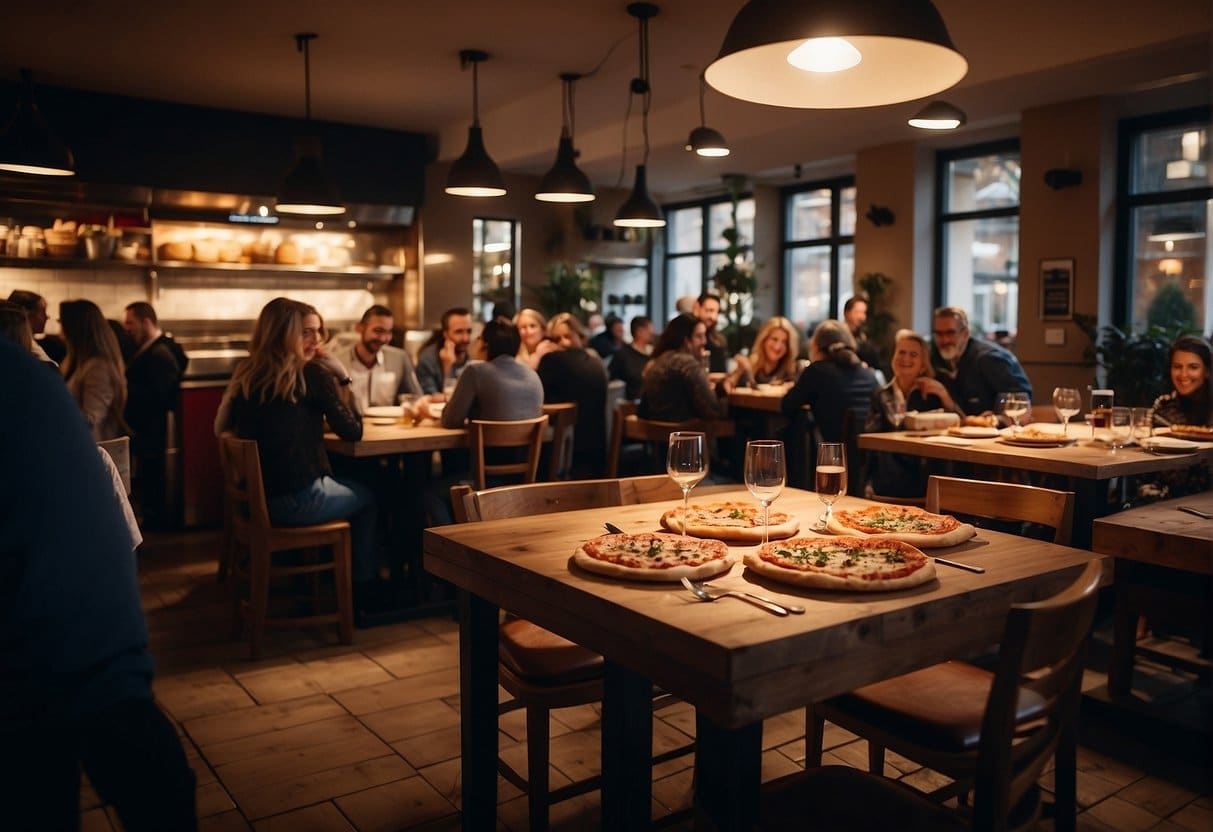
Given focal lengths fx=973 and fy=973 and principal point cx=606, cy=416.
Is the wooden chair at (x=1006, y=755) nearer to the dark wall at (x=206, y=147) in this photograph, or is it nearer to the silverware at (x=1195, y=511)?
the silverware at (x=1195, y=511)

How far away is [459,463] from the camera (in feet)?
16.4

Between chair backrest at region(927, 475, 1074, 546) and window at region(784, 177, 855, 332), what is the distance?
28.7 feet

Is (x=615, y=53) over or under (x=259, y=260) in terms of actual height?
over

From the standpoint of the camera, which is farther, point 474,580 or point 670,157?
point 670,157

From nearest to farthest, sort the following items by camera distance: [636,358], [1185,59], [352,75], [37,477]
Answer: [37,477] < [1185,59] < [352,75] < [636,358]

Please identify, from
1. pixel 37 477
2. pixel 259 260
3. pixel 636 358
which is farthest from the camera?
pixel 259 260

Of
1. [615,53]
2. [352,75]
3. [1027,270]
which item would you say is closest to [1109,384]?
[1027,270]

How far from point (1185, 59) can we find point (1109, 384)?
8.26 feet

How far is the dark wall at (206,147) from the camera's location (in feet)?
24.5

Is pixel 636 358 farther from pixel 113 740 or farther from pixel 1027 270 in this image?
pixel 113 740

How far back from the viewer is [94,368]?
5.09 m

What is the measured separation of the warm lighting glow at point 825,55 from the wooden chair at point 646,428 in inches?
142

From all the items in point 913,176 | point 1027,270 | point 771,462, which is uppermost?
point 913,176

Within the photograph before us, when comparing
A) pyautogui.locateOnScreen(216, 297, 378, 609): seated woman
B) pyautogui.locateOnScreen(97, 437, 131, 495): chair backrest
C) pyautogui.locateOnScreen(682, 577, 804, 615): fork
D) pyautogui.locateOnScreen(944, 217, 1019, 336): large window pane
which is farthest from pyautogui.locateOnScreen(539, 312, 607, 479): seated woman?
pyautogui.locateOnScreen(944, 217, 1019, 336): large window pane
